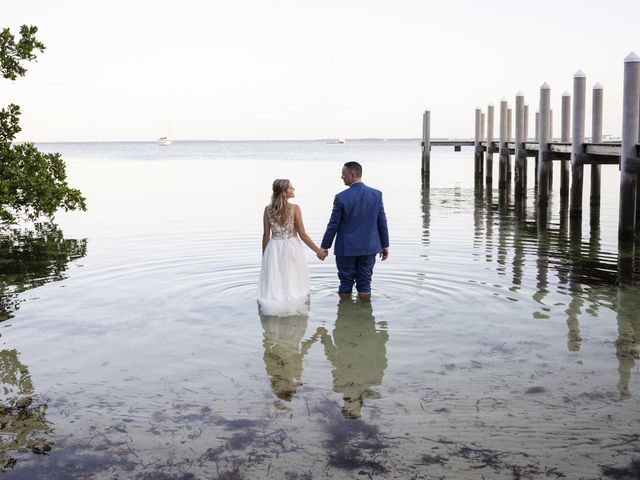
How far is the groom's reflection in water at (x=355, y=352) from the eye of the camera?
585cm

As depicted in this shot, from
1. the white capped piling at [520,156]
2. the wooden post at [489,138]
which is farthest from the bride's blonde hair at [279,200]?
the wooden post at [489,138]

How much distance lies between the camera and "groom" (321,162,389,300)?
8.62m

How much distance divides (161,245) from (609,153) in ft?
34.7

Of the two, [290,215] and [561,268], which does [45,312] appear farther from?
[561,268]

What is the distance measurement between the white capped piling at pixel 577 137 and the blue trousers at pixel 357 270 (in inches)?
464

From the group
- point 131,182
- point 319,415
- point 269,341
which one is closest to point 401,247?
point 269,341

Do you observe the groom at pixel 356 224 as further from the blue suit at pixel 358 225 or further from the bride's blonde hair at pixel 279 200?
the bride's blonde hair at pixel 279 200

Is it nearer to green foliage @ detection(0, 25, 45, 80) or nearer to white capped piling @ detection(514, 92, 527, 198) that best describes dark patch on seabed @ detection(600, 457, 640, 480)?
green foliage @ detection(0, 25, 45, 80)

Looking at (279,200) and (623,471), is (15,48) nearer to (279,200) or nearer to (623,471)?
(279,200)

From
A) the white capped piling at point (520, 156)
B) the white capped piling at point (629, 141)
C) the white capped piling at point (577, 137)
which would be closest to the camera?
the white capped piling at point (629, 141)

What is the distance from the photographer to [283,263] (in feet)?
28.6

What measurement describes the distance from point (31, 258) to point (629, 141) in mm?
12449

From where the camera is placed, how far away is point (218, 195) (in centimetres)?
3033

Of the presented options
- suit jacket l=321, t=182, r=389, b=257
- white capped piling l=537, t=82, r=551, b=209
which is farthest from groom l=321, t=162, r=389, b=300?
white capped piling l=537, t=82, r=551, b=209
